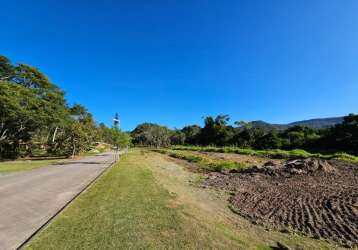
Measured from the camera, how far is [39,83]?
2908 cm

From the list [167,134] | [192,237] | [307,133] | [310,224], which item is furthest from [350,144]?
[167,134]

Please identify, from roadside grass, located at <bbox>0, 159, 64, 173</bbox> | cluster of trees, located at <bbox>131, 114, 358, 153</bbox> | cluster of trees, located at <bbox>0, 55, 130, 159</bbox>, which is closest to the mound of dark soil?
roadside grass, located at <bbox>0, 159, 64, 173</bbox>

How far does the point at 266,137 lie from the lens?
4166 cm

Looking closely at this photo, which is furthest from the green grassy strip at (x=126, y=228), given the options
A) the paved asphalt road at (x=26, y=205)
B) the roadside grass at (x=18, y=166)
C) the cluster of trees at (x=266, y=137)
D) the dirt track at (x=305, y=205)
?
the cluster of trees at (x=266, y=137)

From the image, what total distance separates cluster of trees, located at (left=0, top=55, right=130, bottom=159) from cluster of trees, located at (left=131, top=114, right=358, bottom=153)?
28.8 meters

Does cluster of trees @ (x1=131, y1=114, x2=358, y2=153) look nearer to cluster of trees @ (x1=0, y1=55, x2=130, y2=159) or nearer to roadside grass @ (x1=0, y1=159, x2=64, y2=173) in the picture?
cluster of trees @ (x1=0, y1=55, x2=130, y2=159)

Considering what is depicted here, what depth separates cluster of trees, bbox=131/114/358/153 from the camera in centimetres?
2972

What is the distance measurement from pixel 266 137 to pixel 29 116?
39.3m

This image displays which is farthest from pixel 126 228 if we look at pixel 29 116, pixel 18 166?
pixel 29 116

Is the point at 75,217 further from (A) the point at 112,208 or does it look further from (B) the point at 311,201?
(B) the point at 311,201

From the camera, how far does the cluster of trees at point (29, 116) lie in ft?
69.7

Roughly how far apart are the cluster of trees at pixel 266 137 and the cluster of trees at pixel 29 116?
2878 cm

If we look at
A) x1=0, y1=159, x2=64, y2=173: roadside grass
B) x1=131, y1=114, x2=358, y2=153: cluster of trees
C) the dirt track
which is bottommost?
the dirt track

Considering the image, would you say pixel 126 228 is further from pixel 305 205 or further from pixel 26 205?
pixel 305 205
